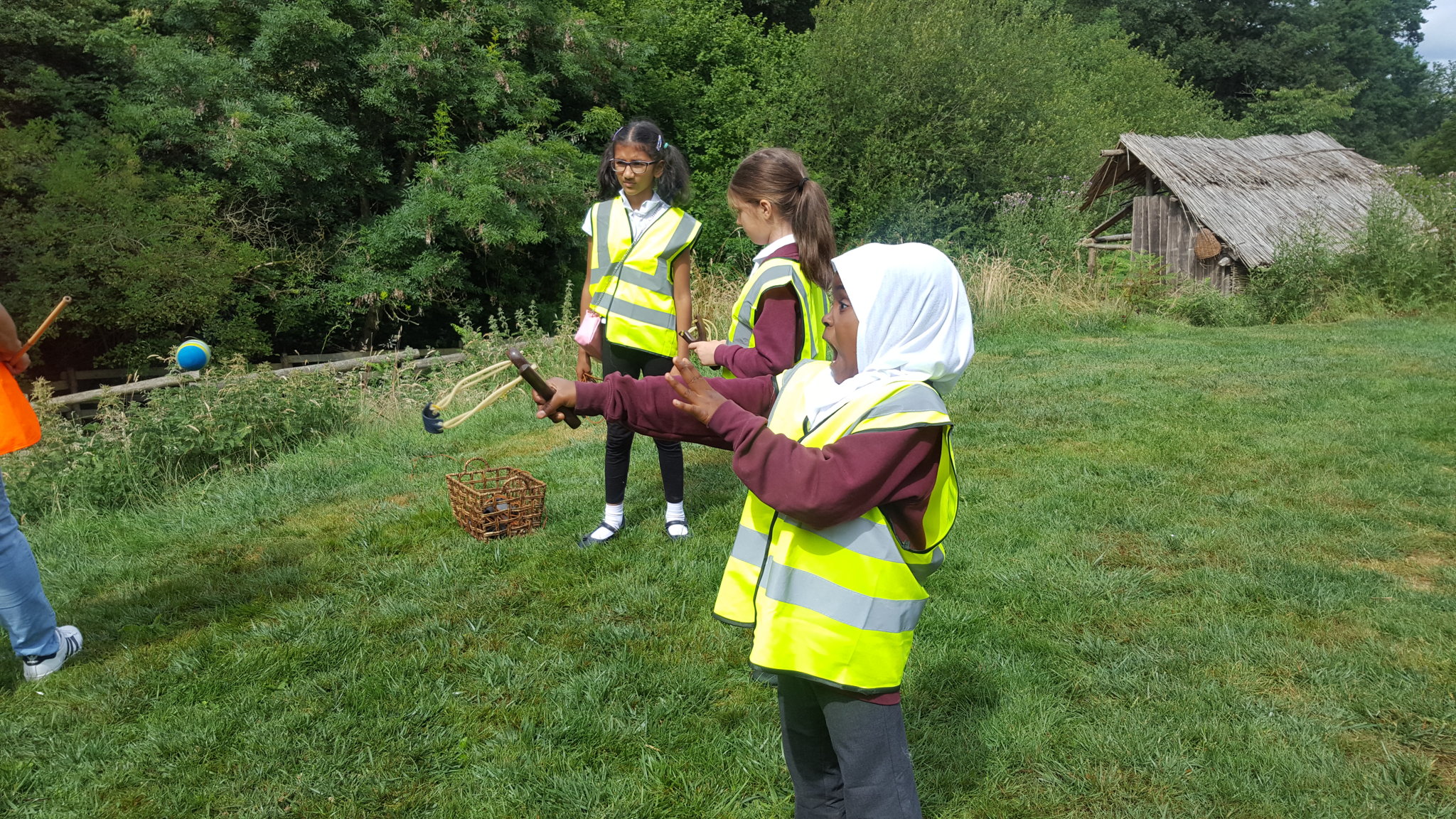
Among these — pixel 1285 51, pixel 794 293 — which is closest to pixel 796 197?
pixel 794 293

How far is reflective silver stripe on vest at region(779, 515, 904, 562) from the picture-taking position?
1.81 metres

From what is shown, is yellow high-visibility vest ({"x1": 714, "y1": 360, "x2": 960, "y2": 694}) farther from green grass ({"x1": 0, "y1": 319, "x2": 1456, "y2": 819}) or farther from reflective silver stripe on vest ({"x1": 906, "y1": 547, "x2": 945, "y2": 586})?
green grass ({"x1": 0, "y1": 319, "x2": 1456, "y2": 819})

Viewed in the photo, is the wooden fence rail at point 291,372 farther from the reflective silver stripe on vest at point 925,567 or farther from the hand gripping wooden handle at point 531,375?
the reflective silver stripe on vest at point 925,567

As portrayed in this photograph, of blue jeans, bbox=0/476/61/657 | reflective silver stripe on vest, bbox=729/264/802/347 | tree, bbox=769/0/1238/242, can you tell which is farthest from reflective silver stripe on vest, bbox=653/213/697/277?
tree, bbox=769/0/1238/242

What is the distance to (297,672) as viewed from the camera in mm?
3285

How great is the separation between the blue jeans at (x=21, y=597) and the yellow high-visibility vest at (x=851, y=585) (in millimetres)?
2875

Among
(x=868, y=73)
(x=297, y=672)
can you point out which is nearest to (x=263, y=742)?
(x=297, y=672)

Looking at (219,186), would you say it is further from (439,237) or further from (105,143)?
(439,237)

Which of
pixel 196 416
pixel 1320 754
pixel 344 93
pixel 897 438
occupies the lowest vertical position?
pixel 1320 754

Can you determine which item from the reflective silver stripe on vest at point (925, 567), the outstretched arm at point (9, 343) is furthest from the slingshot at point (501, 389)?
the outstretched arm at point (9, 343)

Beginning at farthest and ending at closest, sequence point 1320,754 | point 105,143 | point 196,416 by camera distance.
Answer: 1. point 105,143
2. point 196,416
3. point 1320,754

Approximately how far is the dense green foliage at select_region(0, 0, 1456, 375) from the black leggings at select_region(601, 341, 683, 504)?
11390mm

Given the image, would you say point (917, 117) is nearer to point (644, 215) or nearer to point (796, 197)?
point (644, 215)

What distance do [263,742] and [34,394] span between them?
631 centimetres
